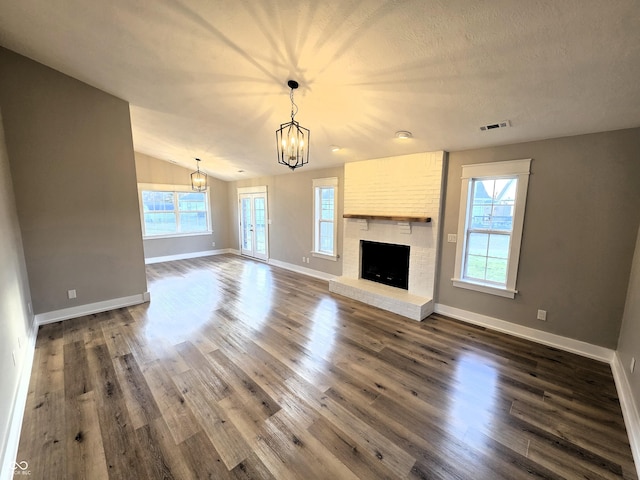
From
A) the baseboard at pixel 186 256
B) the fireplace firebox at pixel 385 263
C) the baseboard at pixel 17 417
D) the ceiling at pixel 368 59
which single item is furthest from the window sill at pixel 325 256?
the baseboard at pixel 17 417

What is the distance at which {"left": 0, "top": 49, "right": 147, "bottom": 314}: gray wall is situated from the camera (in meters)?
3.00

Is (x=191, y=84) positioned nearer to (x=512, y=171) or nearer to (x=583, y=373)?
(x=512, y=171)

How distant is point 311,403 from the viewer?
6.70ft

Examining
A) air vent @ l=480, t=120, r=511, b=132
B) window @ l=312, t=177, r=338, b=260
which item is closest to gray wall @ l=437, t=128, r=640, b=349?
air vent @ l=480, t=120, r=511, b=132

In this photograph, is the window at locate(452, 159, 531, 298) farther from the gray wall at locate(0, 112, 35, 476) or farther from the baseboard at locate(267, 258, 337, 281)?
the gray wall at locate(0, 112, 35, 476)

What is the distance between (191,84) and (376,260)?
366 centimetres

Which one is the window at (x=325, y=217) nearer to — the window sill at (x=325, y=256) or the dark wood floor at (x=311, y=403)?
the window sill at (x=325, y=256)

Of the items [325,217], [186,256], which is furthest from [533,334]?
[186,256]

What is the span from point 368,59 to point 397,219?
2.36 meters

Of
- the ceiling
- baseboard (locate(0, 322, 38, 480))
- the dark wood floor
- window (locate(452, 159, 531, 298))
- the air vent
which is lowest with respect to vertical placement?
the dark wood floor

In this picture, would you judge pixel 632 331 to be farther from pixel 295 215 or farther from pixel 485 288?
pixel 295 215

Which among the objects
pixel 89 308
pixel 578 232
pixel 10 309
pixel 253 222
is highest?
pixel 578 232

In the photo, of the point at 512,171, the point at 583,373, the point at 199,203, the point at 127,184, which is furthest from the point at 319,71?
the point at 199,203

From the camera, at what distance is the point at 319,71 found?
234 cm
